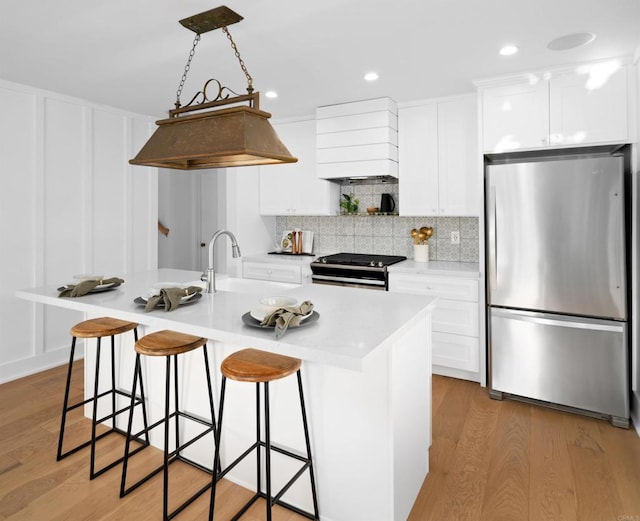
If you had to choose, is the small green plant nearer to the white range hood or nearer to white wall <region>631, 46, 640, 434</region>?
the white range hood

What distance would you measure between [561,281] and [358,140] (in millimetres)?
2101

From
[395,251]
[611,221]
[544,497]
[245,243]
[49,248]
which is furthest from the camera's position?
[245,243]

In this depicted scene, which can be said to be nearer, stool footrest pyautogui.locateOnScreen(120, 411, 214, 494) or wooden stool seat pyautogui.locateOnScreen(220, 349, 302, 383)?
wooden stool seat pyautogui.locateOnScreen(220, 349, 302, 383)

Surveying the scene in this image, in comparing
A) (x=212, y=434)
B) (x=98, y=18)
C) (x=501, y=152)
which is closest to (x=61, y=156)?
(x=98, y=18)

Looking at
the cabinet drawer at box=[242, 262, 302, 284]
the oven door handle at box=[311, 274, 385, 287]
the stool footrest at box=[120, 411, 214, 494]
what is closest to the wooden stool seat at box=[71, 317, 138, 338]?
the stool footrest at box=[120, 411, 214, 494]

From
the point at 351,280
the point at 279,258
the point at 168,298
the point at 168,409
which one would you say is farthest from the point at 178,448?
the point at 279,258

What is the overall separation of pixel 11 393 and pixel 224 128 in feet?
9.40

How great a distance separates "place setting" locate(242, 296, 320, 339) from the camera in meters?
1.56

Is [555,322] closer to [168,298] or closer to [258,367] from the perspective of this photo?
[258,367]

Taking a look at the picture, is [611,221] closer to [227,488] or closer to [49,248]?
[227,488]

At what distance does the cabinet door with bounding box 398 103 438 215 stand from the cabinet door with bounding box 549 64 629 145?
40.2 inches

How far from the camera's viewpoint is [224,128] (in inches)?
75.0

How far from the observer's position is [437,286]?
11.7 feet

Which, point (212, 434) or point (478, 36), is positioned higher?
point (478, 36)
